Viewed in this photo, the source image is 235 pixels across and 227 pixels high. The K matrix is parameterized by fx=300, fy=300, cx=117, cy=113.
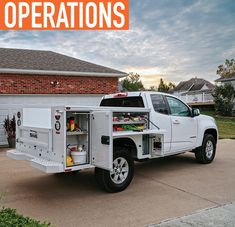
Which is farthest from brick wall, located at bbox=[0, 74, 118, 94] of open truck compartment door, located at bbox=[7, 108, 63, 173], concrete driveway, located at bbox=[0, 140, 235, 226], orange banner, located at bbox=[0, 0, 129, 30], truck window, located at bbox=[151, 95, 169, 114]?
truck window, located at bbox=[151, 95, 169, 114]

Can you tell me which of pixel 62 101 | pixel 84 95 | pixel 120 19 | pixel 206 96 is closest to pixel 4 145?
pixel 62 101

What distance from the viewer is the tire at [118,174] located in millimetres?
5887

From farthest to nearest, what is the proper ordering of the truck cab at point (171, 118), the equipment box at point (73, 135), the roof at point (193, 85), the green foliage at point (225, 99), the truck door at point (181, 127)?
the roof at point (193, 85) → the green foliage at point (225, 99) → the truck door at point (181, 127) → the truck cab at point (171, 118) → the equipment box at point (73, 135)

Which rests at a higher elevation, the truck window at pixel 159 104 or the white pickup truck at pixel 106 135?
the truck window at pixel 159 104

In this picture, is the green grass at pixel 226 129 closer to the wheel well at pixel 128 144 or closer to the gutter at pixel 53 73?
the gutter at pixel 53 73

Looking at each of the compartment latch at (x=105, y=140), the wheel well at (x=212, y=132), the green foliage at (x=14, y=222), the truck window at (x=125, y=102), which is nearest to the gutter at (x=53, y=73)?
the truck window at (x=125, y=102)

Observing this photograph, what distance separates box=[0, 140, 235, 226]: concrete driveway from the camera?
4.88m

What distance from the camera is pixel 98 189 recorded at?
250 inches

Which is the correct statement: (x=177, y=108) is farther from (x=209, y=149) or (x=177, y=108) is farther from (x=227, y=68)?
(x=227, y=68)

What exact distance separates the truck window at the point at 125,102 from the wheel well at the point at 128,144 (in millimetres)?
1014

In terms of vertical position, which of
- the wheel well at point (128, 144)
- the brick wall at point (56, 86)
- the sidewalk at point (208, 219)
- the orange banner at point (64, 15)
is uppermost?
the orange banner at point (64, 15)

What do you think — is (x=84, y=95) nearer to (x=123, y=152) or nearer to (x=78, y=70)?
(x=78, y=70)

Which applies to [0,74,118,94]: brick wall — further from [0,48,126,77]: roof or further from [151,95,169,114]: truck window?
[151,95,169,114]: truck window

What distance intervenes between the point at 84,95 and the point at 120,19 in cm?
381
